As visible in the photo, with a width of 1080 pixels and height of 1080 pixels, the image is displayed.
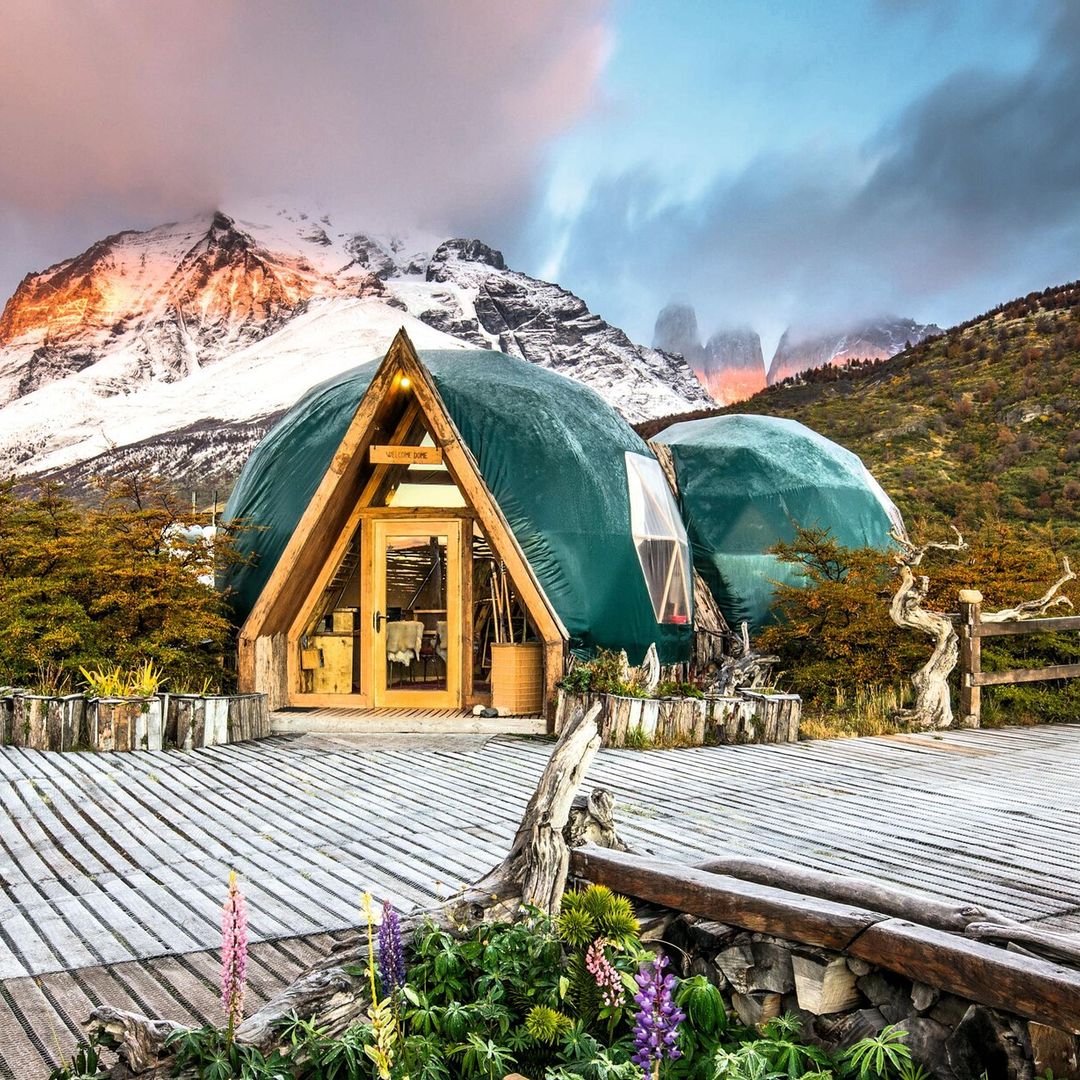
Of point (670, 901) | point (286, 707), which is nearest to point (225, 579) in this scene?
point (286, 707)

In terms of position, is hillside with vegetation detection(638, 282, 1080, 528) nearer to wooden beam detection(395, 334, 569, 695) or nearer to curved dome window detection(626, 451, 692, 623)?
curved dome window detection(626, 451, 692, 623)

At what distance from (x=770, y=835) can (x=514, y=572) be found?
440 centimetres

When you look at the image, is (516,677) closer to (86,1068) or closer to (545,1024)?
(545,1024)

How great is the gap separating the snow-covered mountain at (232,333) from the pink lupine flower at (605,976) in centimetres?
4688

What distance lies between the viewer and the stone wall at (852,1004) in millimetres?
1978

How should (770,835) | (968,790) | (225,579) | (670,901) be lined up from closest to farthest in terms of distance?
(670,901) < (770,835) < (968,790) < (225,579)

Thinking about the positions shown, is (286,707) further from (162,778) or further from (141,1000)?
(141,1000)

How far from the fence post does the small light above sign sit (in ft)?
18.4

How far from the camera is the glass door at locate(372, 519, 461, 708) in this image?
10102 millimetres

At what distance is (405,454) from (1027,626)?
672 centimetres

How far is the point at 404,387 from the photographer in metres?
9.82

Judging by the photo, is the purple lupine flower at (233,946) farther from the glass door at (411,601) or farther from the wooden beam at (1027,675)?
the wooden beam at (1027,675)

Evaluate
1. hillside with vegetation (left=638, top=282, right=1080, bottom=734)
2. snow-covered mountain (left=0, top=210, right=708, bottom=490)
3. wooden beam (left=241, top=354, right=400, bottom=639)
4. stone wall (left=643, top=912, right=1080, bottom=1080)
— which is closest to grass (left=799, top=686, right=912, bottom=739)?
hillside with vegetation (left=638, top=282, right=1080, bottom=734)

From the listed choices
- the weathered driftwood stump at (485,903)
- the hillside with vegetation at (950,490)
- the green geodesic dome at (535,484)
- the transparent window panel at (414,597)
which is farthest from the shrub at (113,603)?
the weathered driftwood stump at (485,903)
